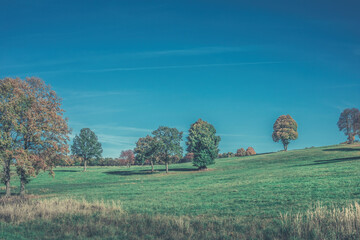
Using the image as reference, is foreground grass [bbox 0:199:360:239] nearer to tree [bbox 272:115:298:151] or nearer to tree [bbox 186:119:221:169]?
tree [bbox 186:119:221:169]

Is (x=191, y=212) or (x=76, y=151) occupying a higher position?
(x=76, y=151)

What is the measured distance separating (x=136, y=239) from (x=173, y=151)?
58197mm

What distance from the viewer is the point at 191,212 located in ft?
64.5

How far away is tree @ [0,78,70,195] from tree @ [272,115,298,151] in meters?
88.5

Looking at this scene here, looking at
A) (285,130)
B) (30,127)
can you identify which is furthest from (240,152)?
(30,127)

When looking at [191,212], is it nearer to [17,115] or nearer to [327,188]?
[327,188]

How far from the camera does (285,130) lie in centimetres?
10806

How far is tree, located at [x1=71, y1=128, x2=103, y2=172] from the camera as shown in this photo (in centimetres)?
8769

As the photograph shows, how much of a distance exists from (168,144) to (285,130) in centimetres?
5683

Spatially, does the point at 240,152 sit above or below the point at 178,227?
above

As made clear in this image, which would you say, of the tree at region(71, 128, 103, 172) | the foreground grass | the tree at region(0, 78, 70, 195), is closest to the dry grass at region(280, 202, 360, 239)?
the foreground grass

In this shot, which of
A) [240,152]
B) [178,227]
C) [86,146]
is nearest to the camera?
[178,227]

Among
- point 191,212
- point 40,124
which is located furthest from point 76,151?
point 191,212

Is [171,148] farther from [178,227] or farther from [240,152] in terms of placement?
[240,152]
